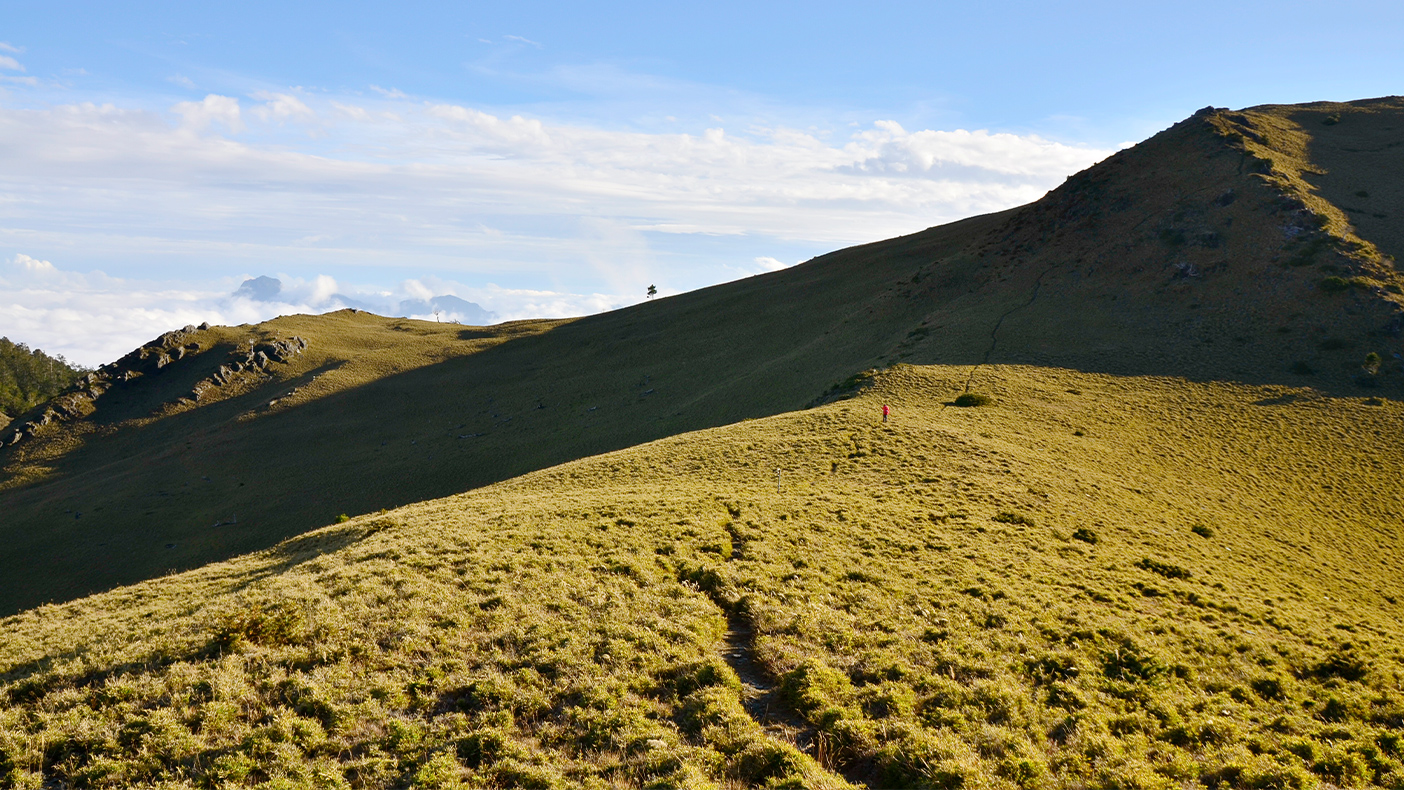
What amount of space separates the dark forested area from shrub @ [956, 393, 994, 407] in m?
172

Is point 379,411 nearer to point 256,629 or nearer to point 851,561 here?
point 256,629

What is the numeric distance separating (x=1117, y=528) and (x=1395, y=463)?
27.7 meters

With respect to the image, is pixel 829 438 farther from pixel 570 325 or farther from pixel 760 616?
pixel 570 325

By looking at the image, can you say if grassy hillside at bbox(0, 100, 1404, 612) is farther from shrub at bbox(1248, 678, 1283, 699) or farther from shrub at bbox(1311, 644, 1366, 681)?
shrub at bbox(1248, 678, 1283, 699)

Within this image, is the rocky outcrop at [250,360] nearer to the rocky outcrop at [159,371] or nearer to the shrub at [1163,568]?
the rocky outcrop at [159,371]

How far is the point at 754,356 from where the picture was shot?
85438 millimetres

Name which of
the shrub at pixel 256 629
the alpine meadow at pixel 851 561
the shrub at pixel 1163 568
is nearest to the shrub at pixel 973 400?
the alpine meadow at pixel 851 561

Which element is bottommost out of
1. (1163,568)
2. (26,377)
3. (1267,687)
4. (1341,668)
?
(1341,668)

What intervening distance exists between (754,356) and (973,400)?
39.0 metres

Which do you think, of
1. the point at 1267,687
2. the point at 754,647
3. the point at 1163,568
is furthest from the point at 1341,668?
the point at 754,647

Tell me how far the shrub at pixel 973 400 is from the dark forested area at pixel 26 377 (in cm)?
17233

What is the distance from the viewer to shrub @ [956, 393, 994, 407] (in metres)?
49.0

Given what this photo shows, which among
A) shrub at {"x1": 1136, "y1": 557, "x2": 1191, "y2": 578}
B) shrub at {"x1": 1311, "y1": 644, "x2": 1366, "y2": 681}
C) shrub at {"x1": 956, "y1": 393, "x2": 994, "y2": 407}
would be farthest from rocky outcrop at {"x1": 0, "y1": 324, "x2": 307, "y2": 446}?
shrub at {"x1": 1311, "y1": 644, "x2": 1366, "y2": 681}

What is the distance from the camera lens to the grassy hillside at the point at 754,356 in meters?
59.9
